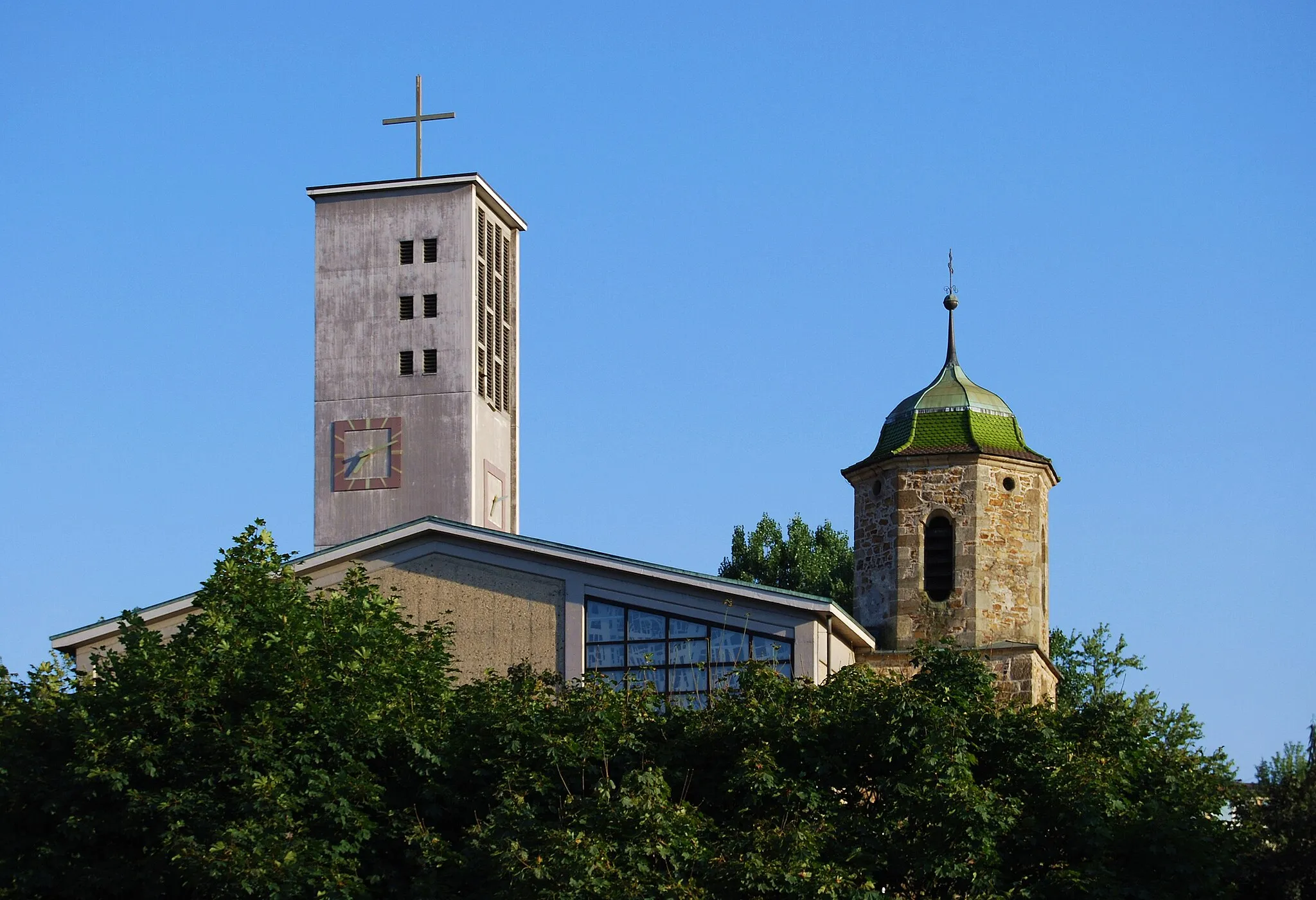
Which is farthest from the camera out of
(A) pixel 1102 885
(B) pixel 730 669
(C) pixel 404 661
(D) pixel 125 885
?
(B) pixel 730 669

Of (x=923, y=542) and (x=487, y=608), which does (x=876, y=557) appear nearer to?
(x=923, y=542)

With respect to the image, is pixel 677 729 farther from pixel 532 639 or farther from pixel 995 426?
pixel 995 426

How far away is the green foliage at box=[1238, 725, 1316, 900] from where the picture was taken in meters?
23.7

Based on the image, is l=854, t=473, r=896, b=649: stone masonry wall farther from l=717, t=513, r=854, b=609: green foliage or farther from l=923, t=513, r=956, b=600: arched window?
l=717, t=513, r=854, b=609: green foliage

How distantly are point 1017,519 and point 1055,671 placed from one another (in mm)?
2774

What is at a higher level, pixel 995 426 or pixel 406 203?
pixel 406 203

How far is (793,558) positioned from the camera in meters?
58.5

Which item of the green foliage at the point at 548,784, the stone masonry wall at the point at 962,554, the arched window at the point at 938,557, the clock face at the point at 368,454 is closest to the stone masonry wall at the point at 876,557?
the stone masonry wall at the point at 962,554

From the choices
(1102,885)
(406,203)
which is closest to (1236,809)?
(1102,885)

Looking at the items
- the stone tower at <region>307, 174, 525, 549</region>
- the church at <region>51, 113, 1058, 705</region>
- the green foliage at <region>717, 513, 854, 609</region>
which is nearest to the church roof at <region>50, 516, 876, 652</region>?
the church at <region>51, 113, 1058, 705</region>

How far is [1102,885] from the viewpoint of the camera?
21.5 metres

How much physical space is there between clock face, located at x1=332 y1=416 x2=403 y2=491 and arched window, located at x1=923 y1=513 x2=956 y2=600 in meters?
15.0

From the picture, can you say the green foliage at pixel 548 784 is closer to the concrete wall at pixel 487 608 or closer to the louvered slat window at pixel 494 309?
the concrete wall at pixel 487 608

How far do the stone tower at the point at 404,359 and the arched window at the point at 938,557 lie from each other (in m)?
13.9
